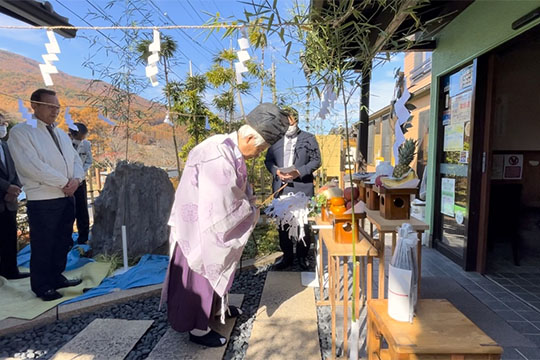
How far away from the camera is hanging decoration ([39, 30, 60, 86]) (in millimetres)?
2207

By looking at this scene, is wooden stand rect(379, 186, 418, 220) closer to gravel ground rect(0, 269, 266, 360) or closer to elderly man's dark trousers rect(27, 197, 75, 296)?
gravel ground rect(0, 269, 266, 360)

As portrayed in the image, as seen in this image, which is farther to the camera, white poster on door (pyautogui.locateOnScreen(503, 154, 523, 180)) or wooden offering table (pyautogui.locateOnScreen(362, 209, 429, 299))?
white poster on door (pyautogui.locateOnScreen(503, 154, 523, 180))

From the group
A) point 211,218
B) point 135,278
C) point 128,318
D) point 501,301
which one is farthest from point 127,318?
point 501,301

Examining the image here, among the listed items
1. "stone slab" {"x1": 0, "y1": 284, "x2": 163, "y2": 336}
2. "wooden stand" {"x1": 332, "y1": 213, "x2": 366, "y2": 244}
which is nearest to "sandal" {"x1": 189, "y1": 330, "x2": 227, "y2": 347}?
"stone slab" {"x1": 0, "y1": 284, "x2": 163, "y2": 336}

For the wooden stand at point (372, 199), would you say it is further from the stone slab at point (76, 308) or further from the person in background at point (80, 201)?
the person in background at point (80, 201)

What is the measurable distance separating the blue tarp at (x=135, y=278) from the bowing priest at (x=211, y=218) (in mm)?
1134

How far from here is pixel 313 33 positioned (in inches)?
60.0

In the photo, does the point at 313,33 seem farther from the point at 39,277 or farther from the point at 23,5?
the point at 39,277

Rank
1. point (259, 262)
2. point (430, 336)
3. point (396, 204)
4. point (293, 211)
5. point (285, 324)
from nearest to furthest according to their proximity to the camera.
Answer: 1. point (430, 336)
2. point (396, 204)
3. point (285, 324)
4. point (293, 211)
5. point (259, 262)

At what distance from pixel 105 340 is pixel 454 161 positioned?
3940 millimetres

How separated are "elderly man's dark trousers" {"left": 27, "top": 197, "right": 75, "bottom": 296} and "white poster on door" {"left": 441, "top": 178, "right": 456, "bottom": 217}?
13.7 ft

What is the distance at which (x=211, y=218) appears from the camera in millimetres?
1799

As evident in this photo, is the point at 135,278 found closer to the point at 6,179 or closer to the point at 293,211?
the point at 6,179

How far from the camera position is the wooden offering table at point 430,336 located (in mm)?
1110
